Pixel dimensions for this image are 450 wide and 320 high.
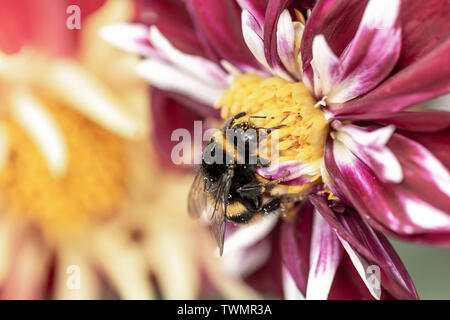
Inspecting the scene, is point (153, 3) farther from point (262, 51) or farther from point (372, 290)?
point (372, 290)

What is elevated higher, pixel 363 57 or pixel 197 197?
pixel 363 57

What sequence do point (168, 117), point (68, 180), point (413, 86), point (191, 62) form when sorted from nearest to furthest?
point (413, 86)
point (191, 62)
point (168, 117)
point (68, 180)

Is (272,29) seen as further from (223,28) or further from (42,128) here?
(42,128)

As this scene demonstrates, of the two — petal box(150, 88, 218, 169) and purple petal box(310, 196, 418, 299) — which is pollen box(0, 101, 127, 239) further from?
purple petal box(310, 196, 418, 299)

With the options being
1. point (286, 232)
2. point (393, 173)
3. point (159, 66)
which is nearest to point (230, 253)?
point (286, 232)

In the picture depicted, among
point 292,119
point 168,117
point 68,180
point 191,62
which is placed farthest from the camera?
point 68,180

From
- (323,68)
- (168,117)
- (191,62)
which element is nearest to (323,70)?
(323,68)

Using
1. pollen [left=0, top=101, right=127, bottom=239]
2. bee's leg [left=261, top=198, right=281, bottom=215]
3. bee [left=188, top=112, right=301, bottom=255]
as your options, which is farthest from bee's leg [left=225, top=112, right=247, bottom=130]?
pollen [left=0, top=101, right=127, bottom=239]

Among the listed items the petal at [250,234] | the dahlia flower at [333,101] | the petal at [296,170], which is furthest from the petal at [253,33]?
the petal at [250,234]
